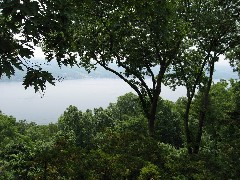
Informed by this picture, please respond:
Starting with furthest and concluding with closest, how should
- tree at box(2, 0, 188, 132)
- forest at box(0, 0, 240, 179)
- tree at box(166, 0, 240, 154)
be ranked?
tree at box(166, 0, 240, 154) → tree at box(2, 0, 188, 132) → forest at box(0, 0, 240, 179)

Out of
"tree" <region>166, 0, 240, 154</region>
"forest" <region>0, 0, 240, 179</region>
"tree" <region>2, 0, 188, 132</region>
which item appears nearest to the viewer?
"forest" <region>0, 0, 240, 179</region>

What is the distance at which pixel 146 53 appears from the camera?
1645 centimetres

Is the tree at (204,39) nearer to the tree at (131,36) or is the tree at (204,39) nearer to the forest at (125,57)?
the forest at (125,57)

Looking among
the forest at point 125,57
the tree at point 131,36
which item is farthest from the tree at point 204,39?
the tree at point 131,36

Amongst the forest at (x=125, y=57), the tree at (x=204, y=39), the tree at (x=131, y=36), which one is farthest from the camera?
the tree at (x=204, y=39)

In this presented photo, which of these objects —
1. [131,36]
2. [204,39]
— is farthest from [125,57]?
[204,39]

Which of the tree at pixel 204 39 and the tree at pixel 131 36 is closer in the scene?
the tree at pixel 131 36

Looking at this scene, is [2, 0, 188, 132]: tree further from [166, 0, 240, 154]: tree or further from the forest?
[166, 0, 240, 154]: tree

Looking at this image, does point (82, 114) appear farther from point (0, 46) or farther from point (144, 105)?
point (0, 46)

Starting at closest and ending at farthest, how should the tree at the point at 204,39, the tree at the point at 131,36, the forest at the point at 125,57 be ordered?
the forest at the point at 125,57
the tree at the point at 131,36
the tree at the point at 204,39

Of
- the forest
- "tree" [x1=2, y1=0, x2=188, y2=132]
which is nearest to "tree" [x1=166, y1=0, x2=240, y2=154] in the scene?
the forest

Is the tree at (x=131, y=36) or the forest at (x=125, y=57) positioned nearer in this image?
the forest at (x=125, y=57)

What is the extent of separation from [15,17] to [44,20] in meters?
0.39

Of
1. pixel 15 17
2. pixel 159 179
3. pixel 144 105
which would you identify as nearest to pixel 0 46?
pixel 15 17
